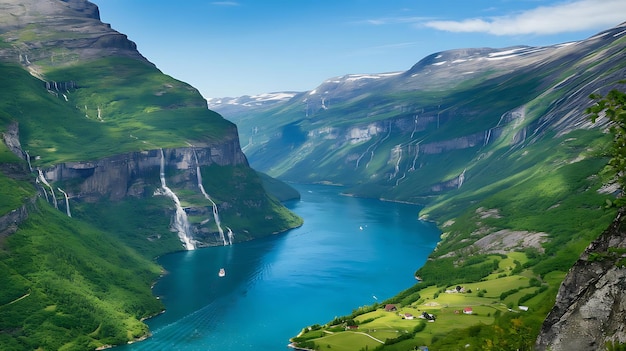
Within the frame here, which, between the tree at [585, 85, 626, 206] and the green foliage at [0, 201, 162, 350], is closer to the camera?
the tree at [585, 85, 626, 206]

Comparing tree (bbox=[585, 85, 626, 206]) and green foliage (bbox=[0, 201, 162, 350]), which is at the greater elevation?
tree (bbox=[585, 85, 626, 206])

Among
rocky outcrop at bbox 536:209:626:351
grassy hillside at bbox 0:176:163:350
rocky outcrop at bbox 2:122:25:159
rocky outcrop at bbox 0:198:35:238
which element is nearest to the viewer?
rocky outcrop at bbox 536:209:626:351

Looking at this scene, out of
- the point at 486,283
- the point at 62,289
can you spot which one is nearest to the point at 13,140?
the point at 62,289

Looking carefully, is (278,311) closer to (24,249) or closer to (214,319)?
(214,319)

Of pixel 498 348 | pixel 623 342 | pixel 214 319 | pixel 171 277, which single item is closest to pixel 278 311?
pixel 214 319

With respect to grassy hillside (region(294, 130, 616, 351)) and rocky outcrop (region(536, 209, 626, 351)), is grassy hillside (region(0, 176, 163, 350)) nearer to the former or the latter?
grassy hillside (region(294, 130, 616, 351))

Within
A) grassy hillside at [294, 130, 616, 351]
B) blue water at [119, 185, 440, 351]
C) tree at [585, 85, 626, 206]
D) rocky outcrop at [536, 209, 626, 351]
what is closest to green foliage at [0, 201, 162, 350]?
blue water at [119, 185, 440, 351]

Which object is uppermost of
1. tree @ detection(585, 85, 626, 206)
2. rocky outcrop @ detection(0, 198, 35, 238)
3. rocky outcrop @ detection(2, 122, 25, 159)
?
tree @ detection(585, 85, 626, 206)

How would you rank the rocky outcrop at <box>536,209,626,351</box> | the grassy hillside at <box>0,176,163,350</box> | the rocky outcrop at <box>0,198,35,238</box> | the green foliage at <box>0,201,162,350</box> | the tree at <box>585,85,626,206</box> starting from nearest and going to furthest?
the tree at <box>585,85,626,206</box> < the rocky outcrop at <box>536,209,626,351</box> < the green foliage at <box>0,201,162,350</box> < the grassy hillside at <box>0,176,163,350</box> < the rocky outcrop at <box>0,198,35,238</box>

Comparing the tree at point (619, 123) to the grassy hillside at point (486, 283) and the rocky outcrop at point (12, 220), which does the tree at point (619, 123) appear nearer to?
the grassy hillside at point (486, 283)
